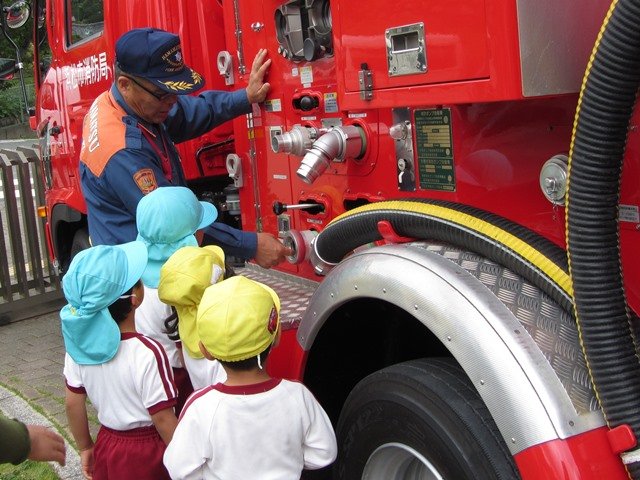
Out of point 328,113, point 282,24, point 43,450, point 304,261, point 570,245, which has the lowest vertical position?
point 43,450

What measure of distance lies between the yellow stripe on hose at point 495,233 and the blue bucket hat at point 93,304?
859mm

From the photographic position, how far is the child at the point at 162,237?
2756 mm

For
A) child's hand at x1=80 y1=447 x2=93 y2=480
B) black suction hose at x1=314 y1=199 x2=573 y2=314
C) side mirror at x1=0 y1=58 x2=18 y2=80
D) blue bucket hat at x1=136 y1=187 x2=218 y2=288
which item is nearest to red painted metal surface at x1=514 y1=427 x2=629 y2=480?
black suction hose at x1=314 y1=199 x2=573 y2=314

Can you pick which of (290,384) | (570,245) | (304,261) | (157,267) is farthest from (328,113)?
(570,245)

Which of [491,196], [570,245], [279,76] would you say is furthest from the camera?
[279,76]

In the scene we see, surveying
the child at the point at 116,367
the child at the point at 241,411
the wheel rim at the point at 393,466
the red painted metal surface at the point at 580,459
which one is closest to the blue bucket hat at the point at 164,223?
the child at the point at 116,367

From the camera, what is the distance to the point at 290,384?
7.11 ft

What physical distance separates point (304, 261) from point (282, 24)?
92 cm

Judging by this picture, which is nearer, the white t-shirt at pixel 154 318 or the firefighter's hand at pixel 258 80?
the white t-shirt at pixel 154 318

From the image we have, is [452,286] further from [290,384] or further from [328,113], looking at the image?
[328,113]

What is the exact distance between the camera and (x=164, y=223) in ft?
9.04

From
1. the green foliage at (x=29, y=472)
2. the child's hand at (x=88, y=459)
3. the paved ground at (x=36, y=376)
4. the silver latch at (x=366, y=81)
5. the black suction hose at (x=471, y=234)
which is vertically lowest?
the green foliage at (x=29, y=472)

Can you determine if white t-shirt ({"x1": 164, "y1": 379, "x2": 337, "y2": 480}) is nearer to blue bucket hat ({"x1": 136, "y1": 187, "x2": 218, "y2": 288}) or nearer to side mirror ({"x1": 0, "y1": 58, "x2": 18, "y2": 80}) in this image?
blue bucket hat ({"x1": 136, "y1": 187, "x2": 218, "y2": 288})

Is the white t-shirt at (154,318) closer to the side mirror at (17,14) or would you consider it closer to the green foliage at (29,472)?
the green foliage at (29,472)
